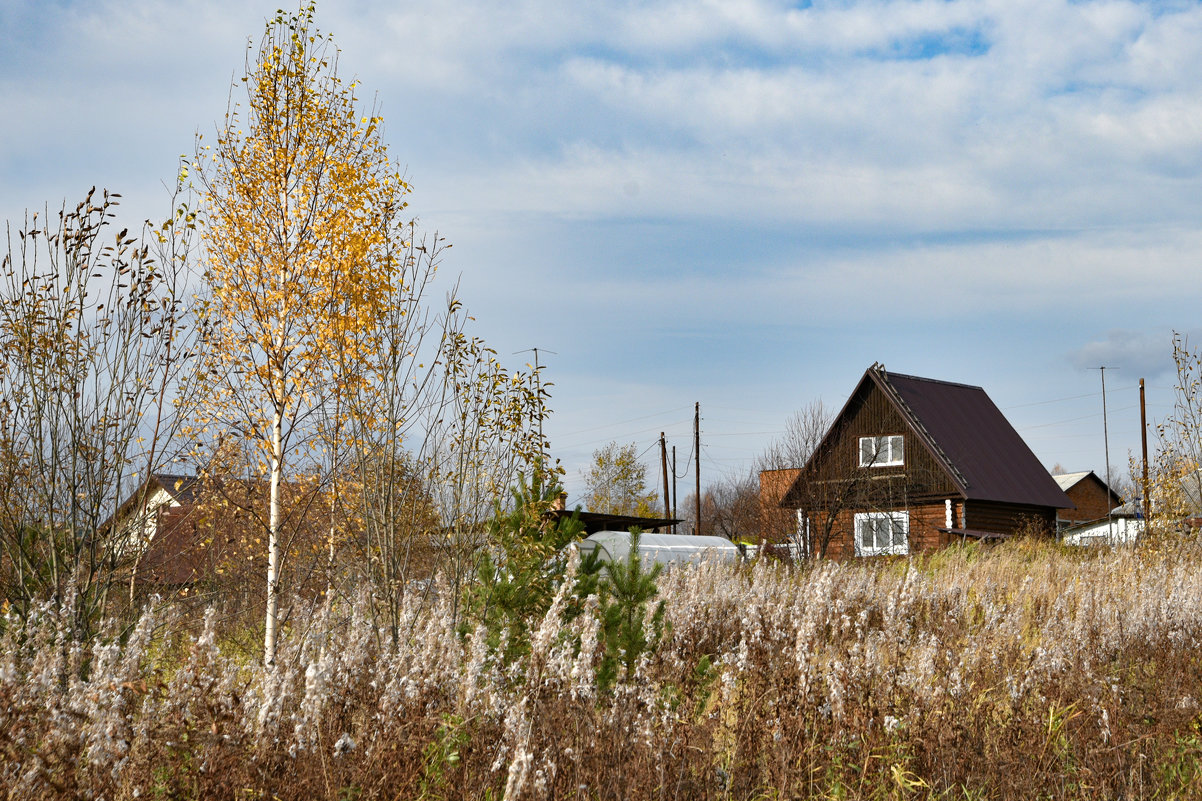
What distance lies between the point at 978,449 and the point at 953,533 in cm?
400

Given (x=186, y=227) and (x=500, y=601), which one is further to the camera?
(x=186, y=227)

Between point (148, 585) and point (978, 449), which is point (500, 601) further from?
point (978, 449)

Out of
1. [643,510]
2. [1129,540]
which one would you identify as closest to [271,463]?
[1129,540]

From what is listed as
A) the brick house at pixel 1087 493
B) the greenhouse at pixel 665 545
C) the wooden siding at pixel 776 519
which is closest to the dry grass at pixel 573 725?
the greenhouse at pixel 665 545

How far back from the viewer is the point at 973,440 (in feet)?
99.3

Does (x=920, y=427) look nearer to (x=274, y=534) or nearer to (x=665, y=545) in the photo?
(x=665, y=545)

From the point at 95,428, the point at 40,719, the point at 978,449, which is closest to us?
the point at 40,719

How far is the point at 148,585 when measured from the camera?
9.07m

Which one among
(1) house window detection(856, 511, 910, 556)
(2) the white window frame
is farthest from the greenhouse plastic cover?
(1) house window detection(856, 511, 910, 556)

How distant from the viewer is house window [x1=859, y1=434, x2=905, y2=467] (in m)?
29.2

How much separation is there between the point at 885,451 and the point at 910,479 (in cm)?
129

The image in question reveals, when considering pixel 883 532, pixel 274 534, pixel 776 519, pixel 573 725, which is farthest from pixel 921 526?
pixel 573 725

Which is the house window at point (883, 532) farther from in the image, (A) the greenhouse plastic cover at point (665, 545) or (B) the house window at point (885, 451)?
(A) the greenhouse plastic cover at point (665, 545)

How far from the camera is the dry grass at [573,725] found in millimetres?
3207
